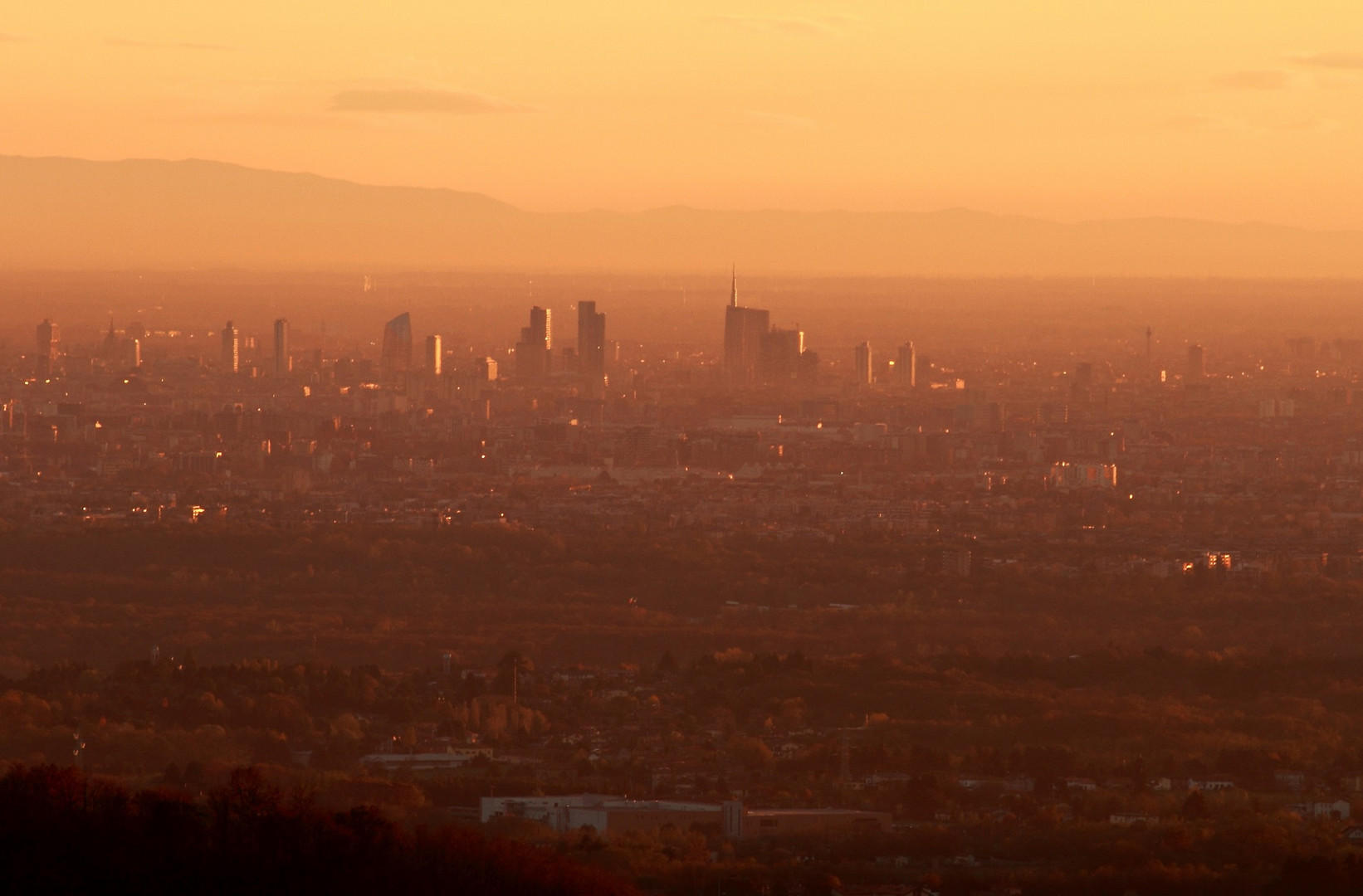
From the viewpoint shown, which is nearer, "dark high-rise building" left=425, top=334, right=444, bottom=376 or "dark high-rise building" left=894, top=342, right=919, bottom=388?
"dark high-rise building" left=425, top=334, right=444, bottom=376

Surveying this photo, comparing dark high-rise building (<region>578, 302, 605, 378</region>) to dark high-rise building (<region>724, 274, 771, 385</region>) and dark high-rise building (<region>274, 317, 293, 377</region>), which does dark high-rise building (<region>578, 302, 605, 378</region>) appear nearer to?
dark high-rise building (<region>724, 274, 771, 385</region>)

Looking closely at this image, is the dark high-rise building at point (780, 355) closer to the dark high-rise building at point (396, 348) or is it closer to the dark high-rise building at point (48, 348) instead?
the dark high-rise building at point (396, 348)

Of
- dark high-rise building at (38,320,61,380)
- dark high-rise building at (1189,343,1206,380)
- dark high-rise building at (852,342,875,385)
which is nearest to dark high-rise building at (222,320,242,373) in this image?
dark high-rise building at (38,320,61,380)

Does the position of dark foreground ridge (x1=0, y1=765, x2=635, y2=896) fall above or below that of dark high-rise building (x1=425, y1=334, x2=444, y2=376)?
above

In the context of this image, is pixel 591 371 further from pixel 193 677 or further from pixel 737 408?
pixel 193 677

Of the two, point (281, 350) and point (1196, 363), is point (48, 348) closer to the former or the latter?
point (281, 350)

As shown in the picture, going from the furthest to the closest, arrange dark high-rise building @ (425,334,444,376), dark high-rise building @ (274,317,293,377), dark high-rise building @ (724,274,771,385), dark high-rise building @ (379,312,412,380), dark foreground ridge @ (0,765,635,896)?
1. dark high-rise building @ (724,274,771,385)
2. dark high-rise building @ (425,334,444,376)
3. dark high-rise building @ (379,312,412,380)
4. dark high-rise building @ (274,317,293,377)
5. dark foreground ridge @ (0,765,635,896)

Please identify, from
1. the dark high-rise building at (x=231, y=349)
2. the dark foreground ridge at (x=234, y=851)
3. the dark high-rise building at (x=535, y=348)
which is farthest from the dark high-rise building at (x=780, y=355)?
the dark foreground ridge at (x=234, y=851)
